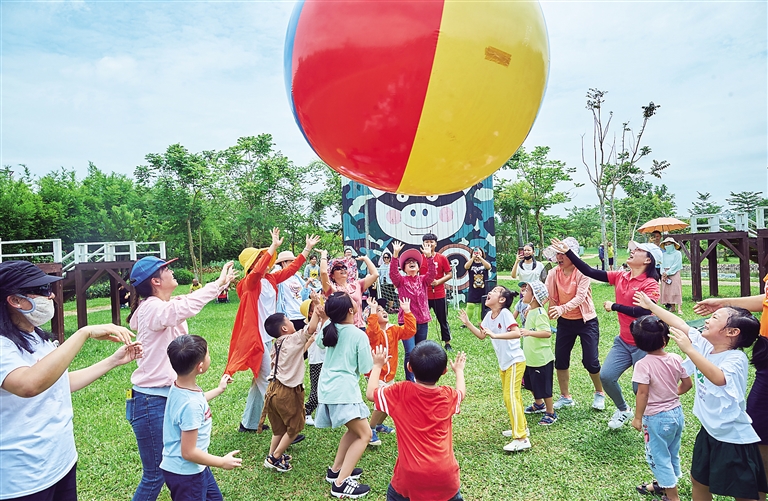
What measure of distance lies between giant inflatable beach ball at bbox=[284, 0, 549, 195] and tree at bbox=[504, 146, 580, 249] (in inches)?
843

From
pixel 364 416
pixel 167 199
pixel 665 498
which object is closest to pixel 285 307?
pixel 364 416

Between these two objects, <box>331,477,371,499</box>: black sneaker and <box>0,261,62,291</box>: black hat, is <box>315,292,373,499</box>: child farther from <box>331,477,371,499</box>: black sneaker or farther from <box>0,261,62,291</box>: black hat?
<box>0,261,62,291</box>: black hat

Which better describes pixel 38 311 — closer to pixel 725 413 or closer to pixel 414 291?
pixel 725 413

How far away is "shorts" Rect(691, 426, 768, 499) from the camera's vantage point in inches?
95.4

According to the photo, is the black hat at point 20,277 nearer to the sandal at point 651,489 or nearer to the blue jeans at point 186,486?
the blue jeans at point 186,486

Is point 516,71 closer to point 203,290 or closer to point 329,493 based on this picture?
point 203,290

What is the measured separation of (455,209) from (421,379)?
1069 centimetres

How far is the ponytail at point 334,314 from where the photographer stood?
11.2 feet

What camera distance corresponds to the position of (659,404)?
3021 millimetres

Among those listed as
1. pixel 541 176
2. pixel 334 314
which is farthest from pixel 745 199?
pixel 334 314

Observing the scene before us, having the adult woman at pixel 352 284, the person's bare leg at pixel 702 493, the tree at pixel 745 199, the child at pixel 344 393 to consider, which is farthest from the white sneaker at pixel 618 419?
the tree at pixel 745 199

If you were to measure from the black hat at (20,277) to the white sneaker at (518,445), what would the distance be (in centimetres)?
343

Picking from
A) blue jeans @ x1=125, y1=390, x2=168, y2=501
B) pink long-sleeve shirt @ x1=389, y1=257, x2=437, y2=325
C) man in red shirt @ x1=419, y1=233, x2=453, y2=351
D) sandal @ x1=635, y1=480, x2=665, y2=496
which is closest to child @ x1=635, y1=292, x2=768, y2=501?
sandal @ x1=635, y1=480, x2=665, y2=496

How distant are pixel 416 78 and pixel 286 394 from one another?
273 cm
